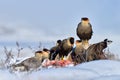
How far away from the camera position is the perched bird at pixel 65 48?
37.5 feet

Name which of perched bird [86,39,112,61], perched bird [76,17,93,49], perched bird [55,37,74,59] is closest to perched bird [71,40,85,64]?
perched bird [86,39,112,61]

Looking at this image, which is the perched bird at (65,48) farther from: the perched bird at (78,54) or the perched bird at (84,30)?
the perched bird at (78,54)

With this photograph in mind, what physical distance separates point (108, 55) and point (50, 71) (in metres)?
6.22

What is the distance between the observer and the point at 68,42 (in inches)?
456

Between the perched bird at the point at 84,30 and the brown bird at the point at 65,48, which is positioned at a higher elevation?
the perched bird at the point at 84,30

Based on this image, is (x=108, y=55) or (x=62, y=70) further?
(x=108, y=55)

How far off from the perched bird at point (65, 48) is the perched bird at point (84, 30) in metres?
0.38

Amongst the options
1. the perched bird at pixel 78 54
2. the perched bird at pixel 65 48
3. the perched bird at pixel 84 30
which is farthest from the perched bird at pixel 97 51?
the perched bird at pixel 65 48

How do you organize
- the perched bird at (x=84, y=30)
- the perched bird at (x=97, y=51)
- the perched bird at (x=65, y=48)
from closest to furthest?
the perched bird at (x=97, y=51)
the perched bird at (x=84, y=30)
the perched bird at (x=65, y=48)

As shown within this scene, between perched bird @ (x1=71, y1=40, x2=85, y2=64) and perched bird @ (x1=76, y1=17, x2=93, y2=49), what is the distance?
1.06 ft

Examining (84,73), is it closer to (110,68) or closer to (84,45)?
(110,68)

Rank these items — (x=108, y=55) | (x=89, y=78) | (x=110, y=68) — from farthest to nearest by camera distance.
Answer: (x=108, y=55), (x=110, y=68), (x=89, y=78)

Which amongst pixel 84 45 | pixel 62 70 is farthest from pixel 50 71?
pixel 84 45

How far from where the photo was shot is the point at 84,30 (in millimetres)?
11289
